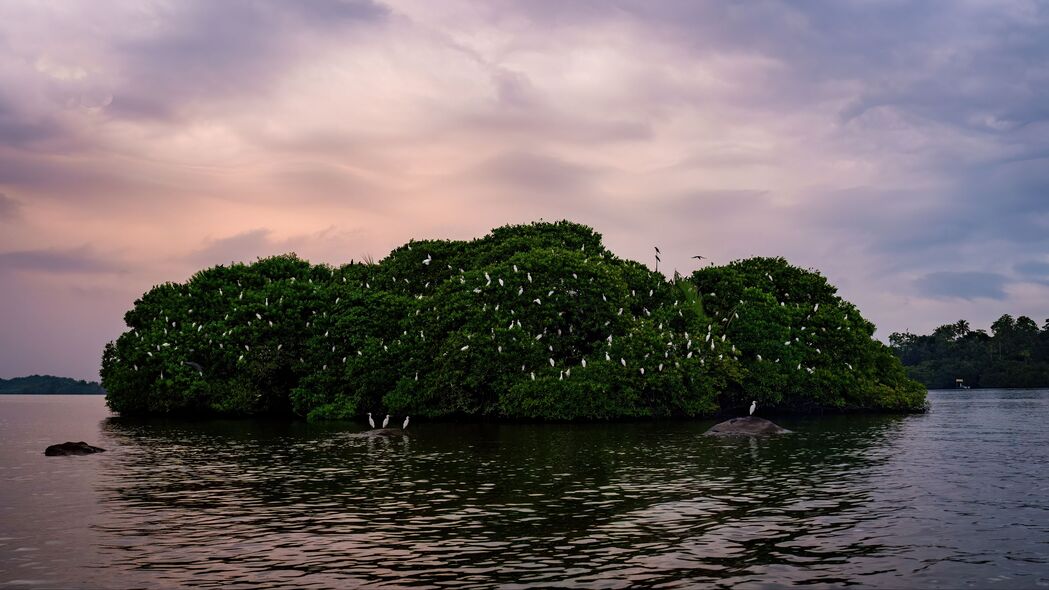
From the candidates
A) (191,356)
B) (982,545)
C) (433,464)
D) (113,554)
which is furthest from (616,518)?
(191,356)

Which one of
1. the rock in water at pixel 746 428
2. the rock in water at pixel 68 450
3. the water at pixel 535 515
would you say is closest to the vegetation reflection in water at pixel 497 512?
the water at pixel 535 515

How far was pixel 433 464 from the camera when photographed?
35.3 meters

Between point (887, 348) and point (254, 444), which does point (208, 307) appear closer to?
point (254, 444)

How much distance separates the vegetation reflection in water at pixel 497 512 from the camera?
17.1 metres

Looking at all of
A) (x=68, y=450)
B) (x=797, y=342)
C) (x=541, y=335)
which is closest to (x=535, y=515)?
(x=68, y=450)

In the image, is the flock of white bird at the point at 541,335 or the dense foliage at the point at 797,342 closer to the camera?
the flock of white bird at the point at 541,335

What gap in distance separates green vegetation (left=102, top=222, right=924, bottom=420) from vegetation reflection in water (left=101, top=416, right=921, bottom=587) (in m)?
18.7

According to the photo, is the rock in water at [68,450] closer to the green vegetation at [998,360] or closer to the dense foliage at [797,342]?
the dense foliage at [797,342]

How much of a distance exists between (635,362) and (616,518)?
39.4 meters

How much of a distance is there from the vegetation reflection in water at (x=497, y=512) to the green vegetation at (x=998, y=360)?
145 meters

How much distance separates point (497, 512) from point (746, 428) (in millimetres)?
28542

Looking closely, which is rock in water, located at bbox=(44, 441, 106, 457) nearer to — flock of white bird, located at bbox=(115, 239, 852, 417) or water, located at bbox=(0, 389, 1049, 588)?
water, located at bbox=(0, 389, 1049, 588)

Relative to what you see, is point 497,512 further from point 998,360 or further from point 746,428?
point 998,360

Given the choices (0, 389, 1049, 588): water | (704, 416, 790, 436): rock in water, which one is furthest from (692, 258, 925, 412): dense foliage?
(0, 389, 1049, 588): water
